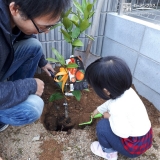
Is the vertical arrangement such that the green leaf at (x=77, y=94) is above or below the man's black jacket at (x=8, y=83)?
below

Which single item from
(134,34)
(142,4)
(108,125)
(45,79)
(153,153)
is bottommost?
(153,153)

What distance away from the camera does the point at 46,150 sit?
1246mm

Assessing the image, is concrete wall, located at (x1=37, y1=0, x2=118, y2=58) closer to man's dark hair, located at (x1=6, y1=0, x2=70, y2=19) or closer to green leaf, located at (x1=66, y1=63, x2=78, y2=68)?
green leaf, located at (x1=66, y1=63, x2=78, y2=68)

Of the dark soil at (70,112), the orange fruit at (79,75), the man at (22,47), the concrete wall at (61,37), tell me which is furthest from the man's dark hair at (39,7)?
the concrete wall at (61,37)

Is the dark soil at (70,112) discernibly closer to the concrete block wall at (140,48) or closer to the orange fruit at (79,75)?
the concrete block wall at (140,48)

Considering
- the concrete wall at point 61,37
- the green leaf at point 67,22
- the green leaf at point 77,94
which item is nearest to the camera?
the green leaf at point 67,22

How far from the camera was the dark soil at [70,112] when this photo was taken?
1.50 m

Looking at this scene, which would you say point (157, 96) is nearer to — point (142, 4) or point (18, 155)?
point (142, 4)

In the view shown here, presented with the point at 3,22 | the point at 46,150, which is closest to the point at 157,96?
the point at 46,150

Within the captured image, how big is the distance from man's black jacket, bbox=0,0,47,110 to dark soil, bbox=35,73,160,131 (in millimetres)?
501

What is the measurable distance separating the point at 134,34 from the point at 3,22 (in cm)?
119

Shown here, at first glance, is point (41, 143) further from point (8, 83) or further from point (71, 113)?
point (8, 83)

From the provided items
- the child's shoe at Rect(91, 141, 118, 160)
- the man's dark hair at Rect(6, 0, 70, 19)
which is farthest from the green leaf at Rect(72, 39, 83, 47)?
the child's shoe at Rect(91, 141, 118, 160)

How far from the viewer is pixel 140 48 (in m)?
1.66
